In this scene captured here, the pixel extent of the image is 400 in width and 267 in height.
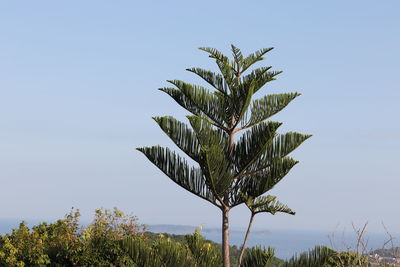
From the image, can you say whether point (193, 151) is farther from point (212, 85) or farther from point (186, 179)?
point (212, 85)

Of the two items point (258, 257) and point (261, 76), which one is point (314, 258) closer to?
point (258, 257)

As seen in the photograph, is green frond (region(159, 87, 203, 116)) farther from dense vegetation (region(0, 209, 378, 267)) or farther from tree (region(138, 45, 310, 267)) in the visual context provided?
dense vegetation (region(0, 209, 378, 267))

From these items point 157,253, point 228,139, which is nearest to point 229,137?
point 228,139

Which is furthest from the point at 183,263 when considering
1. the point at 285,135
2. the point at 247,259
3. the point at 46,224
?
the point at 46,224

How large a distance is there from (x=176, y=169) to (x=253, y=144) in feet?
3.10

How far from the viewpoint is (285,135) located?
733 cm

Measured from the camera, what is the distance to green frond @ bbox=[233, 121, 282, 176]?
706 centimetres

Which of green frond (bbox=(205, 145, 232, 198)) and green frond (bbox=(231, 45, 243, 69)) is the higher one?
green frond (bbox=(231, 45, 243, 69))

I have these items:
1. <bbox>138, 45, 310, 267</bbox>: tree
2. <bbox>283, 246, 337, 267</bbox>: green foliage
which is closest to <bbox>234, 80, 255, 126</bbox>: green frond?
<bbox>138, 45, 310, 267</bbox>: tree

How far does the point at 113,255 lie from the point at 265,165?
2.36m

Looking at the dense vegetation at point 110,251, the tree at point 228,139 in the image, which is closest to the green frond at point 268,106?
the tree at point 228,139

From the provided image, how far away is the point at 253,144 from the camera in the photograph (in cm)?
714

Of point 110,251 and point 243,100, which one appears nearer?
point 243,100

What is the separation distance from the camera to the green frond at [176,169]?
23.8 feet
